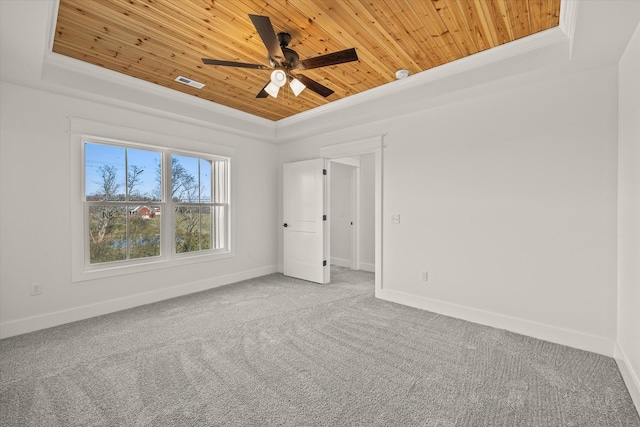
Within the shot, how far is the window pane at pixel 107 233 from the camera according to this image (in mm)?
3432

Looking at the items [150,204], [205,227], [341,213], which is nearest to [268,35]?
[150,204]

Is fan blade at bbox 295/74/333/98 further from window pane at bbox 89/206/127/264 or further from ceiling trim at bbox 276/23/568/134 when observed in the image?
window pane at bbox 89/206/127/264

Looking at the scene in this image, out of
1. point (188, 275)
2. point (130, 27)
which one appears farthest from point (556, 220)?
point (188, 275)

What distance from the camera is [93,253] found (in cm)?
342

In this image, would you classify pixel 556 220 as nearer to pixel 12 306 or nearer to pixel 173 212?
pixel 173 212

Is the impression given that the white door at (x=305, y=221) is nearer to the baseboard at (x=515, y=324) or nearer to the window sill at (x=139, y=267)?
the window sill at (x=139, y=267)

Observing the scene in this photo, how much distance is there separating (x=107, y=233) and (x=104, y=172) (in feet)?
2.39

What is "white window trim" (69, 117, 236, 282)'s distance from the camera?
3.21 metres

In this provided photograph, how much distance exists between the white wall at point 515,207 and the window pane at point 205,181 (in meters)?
2.74

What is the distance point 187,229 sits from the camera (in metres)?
4.32

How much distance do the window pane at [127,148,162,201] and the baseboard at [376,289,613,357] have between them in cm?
343

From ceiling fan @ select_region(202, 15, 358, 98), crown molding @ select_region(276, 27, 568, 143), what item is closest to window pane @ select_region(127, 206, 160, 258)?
ceiling fan @ select_region(202, 15, 358, 98)

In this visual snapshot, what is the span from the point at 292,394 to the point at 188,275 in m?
2.83

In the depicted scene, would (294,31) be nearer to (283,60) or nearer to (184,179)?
(283,60)
